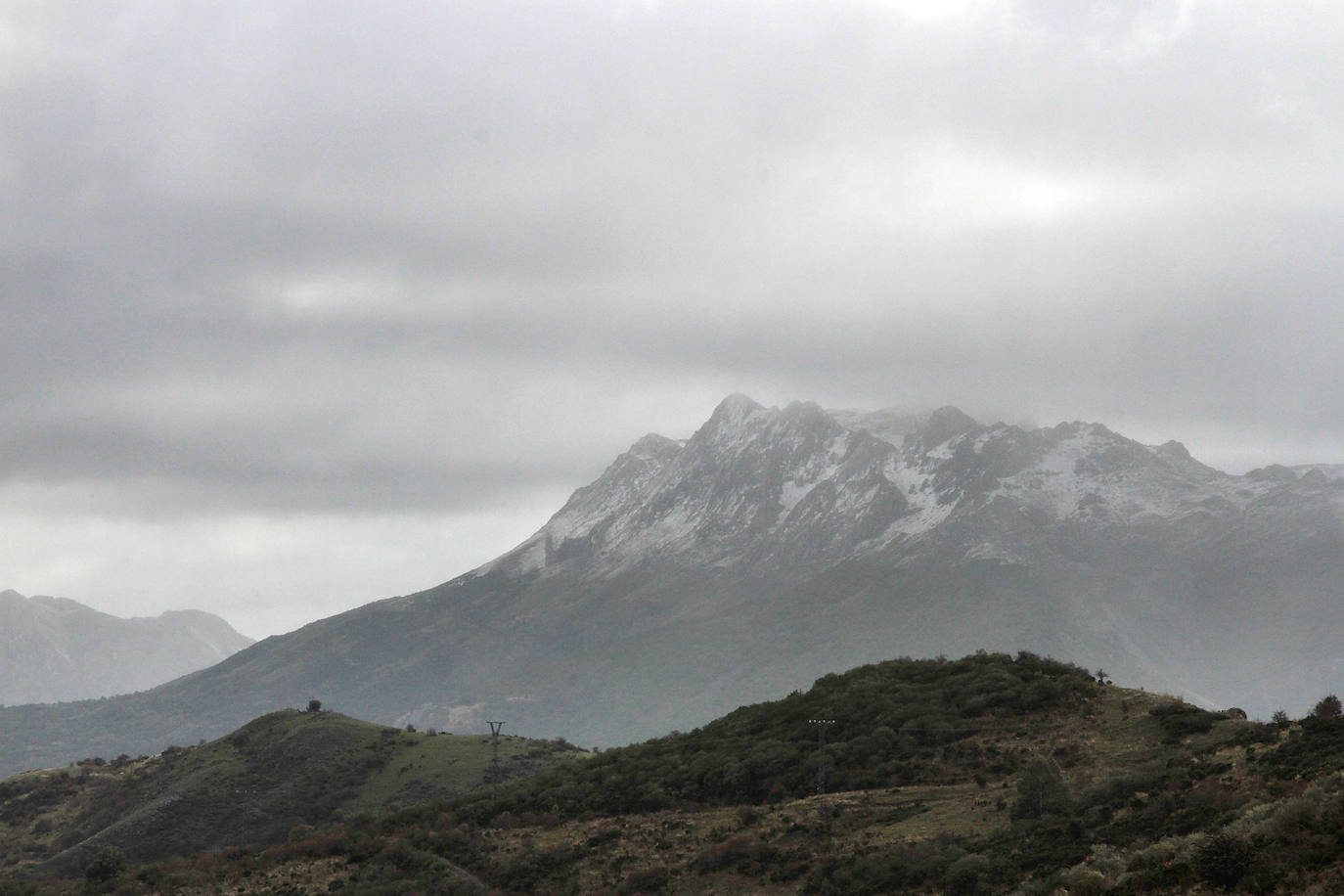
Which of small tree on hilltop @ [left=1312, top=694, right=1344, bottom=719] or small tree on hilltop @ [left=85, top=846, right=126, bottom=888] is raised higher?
small tree on hilltop @ [left=1312, top=694, right=1344, bottom=719]

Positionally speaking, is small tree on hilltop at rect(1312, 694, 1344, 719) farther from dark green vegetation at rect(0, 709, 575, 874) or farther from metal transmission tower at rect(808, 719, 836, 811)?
dark green vegetation at rect(0, 709, 575, 874)

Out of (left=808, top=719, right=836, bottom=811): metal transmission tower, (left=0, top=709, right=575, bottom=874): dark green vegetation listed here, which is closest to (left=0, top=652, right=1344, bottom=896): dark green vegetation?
(left=808, top=719, right=836, bottom=811): metal transmission tower

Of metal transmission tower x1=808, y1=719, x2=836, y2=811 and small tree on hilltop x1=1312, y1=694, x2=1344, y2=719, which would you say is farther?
metal transmission tower x1=808, y1=719, x2=836, y2=811

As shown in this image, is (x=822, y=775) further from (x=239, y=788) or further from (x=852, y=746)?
(x=239, y=788)

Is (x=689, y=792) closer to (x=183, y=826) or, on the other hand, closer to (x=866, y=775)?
(x=866, y=775)

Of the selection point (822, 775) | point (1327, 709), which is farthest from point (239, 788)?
point (1327, 709)

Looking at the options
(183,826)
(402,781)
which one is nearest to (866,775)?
(402,781)

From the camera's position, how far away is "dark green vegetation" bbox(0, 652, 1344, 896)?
176ft

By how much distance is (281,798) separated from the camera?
6580 inches

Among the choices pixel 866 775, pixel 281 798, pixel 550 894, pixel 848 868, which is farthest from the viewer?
pixel 281 798

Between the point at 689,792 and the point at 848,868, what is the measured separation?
31.9 metres

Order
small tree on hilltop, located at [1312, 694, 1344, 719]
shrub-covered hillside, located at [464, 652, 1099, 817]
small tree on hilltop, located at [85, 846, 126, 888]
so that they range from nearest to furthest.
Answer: small tree on hilltop, located at [1312, 694, 1344, 719] → shrub-covered hillside, located at [464, 652, 1099, 817] → small tree on hilltop, located at [85, 846, 126, 888]

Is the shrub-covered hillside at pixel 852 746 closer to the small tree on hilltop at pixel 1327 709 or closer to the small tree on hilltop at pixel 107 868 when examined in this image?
the small tree on hilltop at pixel 1327 709

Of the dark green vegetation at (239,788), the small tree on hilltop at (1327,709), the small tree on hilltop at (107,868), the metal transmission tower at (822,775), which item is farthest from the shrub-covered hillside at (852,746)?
the dark green vegetation at (239,788)
